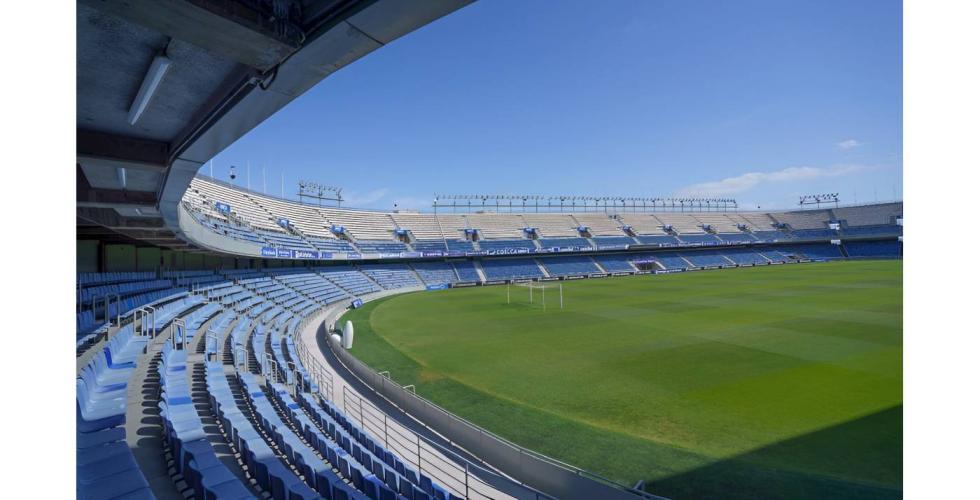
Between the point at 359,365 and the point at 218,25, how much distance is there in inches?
493

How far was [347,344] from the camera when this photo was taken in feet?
59.7

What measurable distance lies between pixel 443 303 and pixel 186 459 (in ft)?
92.7

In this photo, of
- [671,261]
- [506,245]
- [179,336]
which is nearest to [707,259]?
[671,261]

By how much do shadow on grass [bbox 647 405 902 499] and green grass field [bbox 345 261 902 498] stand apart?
0.11 ft

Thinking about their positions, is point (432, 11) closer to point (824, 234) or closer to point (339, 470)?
point (339, 470)

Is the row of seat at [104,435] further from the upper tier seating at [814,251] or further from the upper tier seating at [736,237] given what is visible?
the upper tier seating at [814,251]

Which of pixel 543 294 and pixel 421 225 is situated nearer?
pixel 543 294

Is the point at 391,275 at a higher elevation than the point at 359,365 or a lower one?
higher

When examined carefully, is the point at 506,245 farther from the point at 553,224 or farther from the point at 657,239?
the point at 657,239

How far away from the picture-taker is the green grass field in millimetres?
8477

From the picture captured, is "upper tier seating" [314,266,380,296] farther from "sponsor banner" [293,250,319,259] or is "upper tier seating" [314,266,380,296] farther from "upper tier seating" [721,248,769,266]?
"upper tier seating" [721,248,769,266]

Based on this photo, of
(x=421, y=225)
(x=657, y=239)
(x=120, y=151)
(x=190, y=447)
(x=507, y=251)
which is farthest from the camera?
(x=657, y=239)

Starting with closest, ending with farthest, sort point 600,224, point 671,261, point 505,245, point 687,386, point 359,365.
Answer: point 687,386 < point 359,365 < point 505,245 < point 671,261 < point 600,224

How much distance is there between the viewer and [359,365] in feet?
48.1
